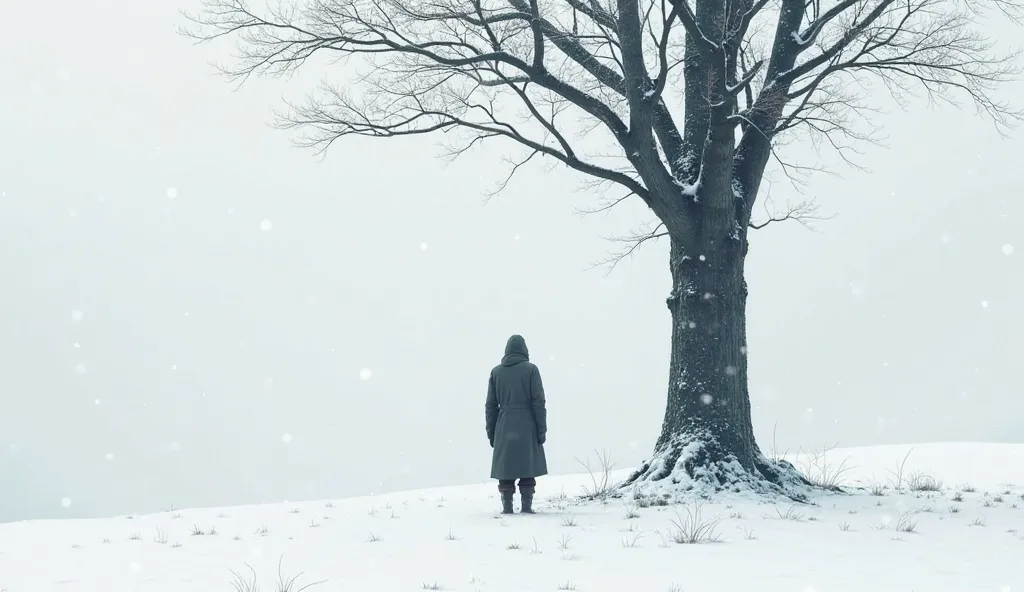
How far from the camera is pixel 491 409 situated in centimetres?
957

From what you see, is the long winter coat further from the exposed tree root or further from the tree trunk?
the tree trunk

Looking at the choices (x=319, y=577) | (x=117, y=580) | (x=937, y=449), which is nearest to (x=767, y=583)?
(x=319, y=577)

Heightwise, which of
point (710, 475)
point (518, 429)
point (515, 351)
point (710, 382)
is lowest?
point (710, 475)

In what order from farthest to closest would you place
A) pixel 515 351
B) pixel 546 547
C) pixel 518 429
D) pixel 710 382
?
pixel 710 382 → pixel 515 351 → pixel 518 429 → pixel 546 547

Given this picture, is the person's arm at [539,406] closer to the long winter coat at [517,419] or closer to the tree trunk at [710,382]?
the long winter coat at [517,419]

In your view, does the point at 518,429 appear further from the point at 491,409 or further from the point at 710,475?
the point at 710,475

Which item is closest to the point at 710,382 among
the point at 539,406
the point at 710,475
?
the point at 710,475

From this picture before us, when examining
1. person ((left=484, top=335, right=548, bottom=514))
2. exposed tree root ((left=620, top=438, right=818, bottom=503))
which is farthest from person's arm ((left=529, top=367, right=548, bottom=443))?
exposed tree root ((left=620, top=438, right=818, bottom=503))

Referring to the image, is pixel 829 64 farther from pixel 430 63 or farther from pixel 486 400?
pixel 486 400

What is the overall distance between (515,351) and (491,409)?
2.35ft

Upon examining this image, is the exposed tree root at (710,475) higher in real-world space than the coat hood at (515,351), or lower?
lower

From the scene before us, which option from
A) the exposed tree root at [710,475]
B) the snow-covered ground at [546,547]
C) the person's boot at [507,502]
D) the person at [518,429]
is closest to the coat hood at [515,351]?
the person at [518,429]

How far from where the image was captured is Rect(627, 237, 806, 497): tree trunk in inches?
398

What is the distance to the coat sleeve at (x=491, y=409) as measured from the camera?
31.3 ft
